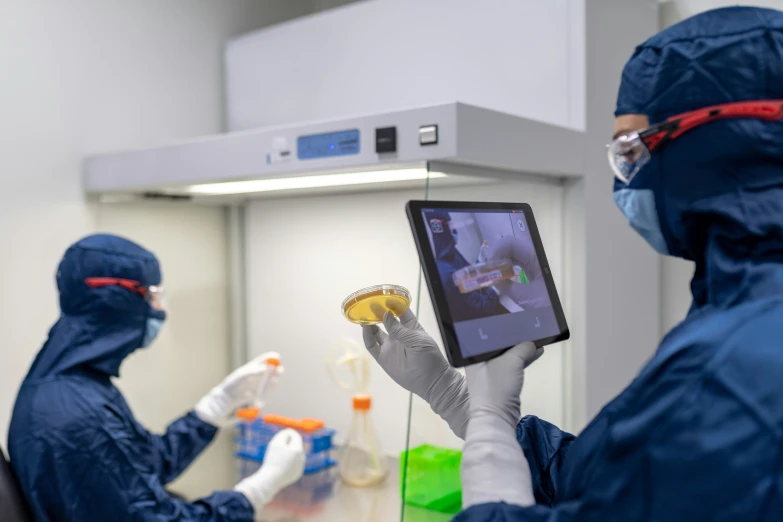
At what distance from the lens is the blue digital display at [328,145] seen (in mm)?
1387

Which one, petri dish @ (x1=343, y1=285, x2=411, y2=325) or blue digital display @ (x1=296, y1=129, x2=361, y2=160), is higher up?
blue digital display @ (x1=296, y1=129, x2=361, y2=160)

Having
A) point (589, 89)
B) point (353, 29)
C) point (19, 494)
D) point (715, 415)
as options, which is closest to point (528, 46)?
point (589, 89)

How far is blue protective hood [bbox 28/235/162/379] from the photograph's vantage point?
Answer: 145 cm

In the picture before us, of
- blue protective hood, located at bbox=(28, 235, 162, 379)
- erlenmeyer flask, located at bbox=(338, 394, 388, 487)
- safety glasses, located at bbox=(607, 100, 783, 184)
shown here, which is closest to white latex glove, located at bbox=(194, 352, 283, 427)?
erlenmeyer flask, located at bbox=(338, 394, 388, 487)

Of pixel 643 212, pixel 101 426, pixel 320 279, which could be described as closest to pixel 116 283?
pixel 101 426

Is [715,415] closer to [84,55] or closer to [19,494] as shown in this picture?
[19,494]

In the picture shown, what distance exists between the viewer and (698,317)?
68 centimetres

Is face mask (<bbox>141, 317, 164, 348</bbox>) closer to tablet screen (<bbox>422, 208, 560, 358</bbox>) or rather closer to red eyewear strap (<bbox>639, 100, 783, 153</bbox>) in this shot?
tablet screen (<bbox>422, 208, 560, 358</bbox>)

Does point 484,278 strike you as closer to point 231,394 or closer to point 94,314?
point 94,314

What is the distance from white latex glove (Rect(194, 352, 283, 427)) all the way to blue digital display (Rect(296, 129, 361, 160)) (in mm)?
730

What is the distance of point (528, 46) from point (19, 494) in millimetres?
1478

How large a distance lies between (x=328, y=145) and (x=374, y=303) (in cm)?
64

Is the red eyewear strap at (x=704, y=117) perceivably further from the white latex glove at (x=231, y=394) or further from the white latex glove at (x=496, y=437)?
the white latex glove at (x=231, y=394)

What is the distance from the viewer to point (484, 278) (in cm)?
75
